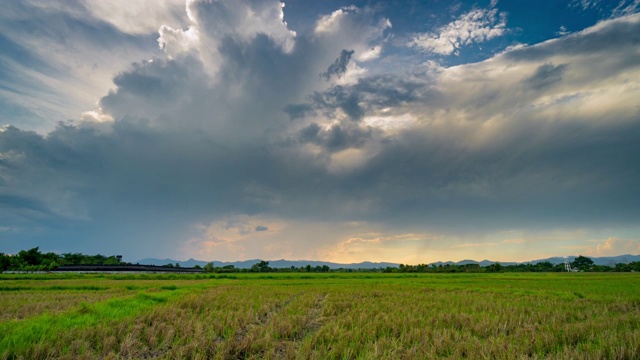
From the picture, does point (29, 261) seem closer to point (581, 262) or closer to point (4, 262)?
point (4, 262)

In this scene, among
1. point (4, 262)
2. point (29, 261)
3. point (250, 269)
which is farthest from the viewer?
point (250, 269)

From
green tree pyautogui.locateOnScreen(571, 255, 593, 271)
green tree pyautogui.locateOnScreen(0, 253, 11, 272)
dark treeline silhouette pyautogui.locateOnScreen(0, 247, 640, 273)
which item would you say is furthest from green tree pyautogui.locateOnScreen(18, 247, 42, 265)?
green tree pyautogui.locateOnScreen(571, 255, 593, 271)

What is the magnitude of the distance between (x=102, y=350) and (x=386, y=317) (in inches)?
261

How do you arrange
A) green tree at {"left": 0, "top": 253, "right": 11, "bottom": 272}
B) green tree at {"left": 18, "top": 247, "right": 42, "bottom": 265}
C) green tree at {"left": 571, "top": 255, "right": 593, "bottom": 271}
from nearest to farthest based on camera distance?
green tree at {"left": 0, "top": 253, "right": 11, "bottom": 272}
green tree at {"left": 18, "top": 247, "right": 42, "bottom": 265}
green tree at {"left": 571, "top": 255, "right": 593, "bottom": 271}

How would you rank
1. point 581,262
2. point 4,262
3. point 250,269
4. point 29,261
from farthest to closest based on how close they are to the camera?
1. point 581,262
2. point 250,269
3. point 29,261
4. point 4,262

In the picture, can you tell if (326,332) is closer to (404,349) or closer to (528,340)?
(404,349)

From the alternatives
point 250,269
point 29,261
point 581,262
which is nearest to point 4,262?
point 29,261

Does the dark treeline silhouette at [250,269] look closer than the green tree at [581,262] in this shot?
Yes

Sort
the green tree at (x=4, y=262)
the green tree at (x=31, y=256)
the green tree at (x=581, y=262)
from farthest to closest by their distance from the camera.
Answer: the green tree at (x=581, y=262) → the green tree at (x=31, y=256) → the green tree at (x=4, y=262)

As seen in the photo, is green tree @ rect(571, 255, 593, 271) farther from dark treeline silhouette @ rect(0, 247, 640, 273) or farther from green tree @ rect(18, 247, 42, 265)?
green tree @ rect(18, 247, 42, 265)

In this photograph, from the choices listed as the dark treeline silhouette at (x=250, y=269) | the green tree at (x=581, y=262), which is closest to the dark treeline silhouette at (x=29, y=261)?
the dark treeline silhouette at (x=250, y=269)

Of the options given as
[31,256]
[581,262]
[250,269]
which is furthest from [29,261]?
[581,262]

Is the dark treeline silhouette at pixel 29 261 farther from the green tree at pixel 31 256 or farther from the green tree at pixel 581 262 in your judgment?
the green tree at pixel 581 262

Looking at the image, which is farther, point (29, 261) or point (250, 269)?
point (250, 269)
